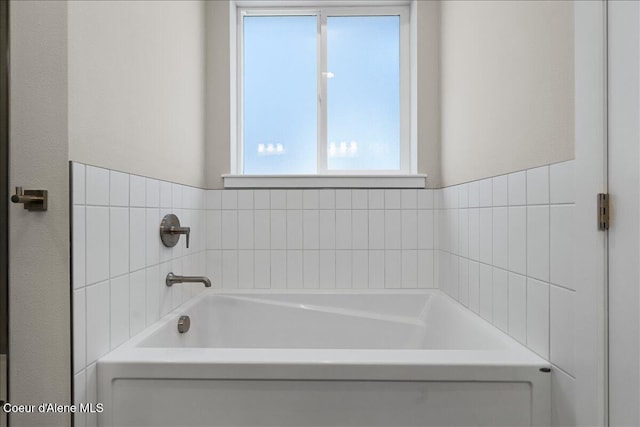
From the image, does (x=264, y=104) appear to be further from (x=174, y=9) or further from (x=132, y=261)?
(x=132, y=261)

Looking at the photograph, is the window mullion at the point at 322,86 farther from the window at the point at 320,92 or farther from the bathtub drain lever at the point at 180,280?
the bathtub drain lever at the point at 180,280

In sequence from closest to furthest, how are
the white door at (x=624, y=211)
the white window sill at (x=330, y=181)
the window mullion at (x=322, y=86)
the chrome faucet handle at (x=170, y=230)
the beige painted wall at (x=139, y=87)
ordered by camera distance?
Answer: the white door at (x=624, y=211)
the beige painted wall at (x=139, y=87)
the chrome faucet handle at (x=170, y=230)
the white window sill at (x=330, y=181)
the window mullion at (x=322, y=86)

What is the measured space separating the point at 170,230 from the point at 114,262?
39 cm

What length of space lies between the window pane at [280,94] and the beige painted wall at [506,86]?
77 cm

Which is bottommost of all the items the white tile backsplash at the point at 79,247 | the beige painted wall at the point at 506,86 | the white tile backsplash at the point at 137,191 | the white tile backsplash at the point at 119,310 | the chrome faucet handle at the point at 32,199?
the white tile backsplash at the point at 119,310

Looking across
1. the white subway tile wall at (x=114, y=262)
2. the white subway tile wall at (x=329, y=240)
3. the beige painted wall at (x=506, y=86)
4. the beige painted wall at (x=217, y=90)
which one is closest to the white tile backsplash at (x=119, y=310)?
the white subway tile wall at (x=114, y=262)

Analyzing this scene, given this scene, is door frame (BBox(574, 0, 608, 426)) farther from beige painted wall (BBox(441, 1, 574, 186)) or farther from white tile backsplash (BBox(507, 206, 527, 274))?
white tile backsplash (BBox(507, 206, 527, 274))

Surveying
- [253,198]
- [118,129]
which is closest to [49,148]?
[118,129]

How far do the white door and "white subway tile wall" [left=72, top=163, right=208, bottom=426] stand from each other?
124 cm

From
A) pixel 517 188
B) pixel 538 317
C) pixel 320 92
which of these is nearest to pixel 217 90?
pixel 320 92

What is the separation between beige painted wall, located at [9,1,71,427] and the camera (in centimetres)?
92

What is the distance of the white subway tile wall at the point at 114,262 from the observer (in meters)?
0.96

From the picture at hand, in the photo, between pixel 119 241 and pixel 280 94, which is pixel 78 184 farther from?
pixel 280 94

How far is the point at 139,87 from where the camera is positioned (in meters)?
1.31
